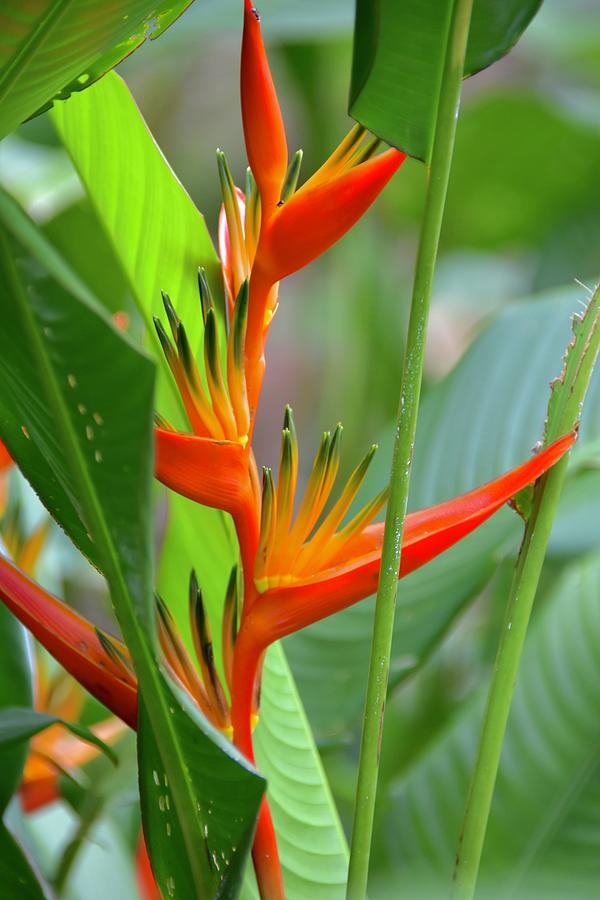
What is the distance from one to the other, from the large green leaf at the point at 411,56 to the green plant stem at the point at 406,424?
0.03ft

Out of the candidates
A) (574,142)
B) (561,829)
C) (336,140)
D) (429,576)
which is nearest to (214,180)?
(336,140)

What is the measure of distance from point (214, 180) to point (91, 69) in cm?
138

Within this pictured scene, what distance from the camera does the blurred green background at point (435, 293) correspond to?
23.7 inches

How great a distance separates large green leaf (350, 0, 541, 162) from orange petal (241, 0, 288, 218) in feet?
0.09

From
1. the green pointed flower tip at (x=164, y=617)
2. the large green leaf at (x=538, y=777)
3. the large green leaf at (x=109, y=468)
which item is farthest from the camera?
the large green leaf at (x=538, y=777)

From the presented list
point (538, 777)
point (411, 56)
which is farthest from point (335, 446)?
point (538, 777)

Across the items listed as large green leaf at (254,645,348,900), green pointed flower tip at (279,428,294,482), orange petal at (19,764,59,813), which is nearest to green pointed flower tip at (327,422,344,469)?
green pointed flower tip at (279,428,294,482)

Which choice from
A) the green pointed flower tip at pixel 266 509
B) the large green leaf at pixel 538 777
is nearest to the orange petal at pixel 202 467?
the green pointed flower tip at pixel 266 509

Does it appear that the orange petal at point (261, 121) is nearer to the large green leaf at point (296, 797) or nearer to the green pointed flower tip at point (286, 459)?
the green pointed flower tip at point (286, 459)

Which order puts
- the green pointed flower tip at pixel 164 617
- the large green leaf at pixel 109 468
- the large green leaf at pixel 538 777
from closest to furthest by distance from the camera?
the large green leaf at pixel 109 468 < the green pointed flower tip at pixel 164 617 < the large green leaf at pixel 538 777

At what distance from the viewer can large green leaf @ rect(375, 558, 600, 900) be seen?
510mm

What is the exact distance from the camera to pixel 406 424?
0.31 metres

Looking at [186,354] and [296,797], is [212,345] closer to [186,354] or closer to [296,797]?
[186,354]

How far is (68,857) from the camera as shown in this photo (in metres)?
0.47
